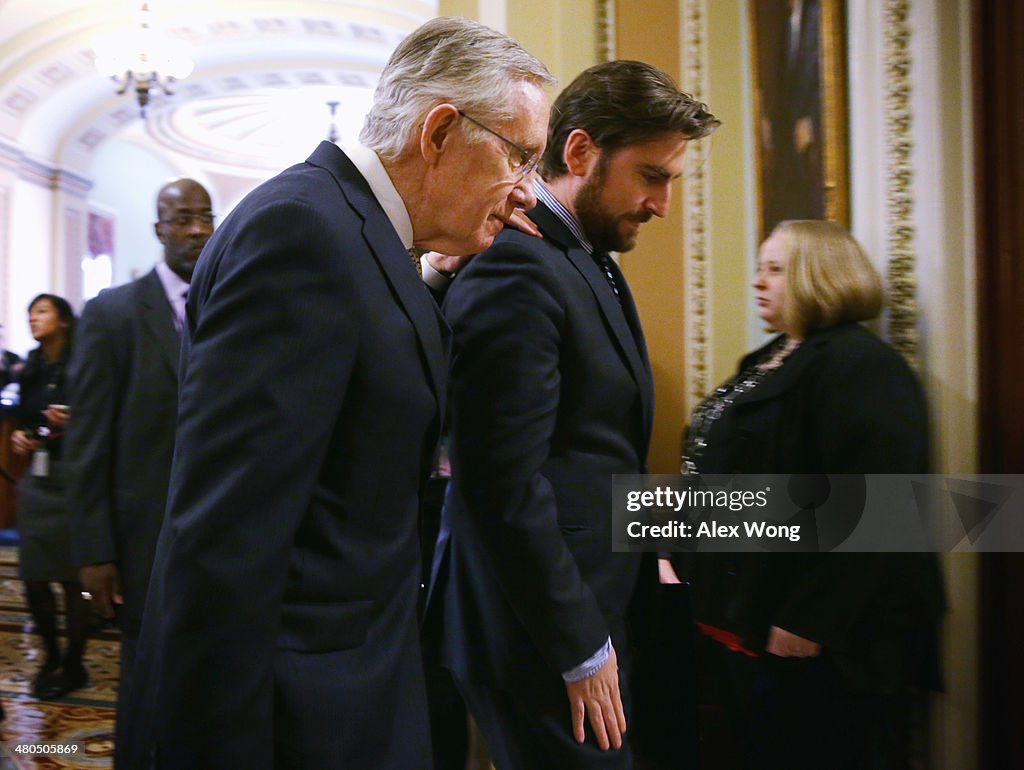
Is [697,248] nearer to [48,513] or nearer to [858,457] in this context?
[858,457]

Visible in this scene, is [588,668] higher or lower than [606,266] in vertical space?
lower

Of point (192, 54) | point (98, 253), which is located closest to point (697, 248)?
point (192, 54)

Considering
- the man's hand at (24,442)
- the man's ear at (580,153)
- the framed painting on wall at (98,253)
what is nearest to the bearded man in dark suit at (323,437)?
the man's ear at (580,153)

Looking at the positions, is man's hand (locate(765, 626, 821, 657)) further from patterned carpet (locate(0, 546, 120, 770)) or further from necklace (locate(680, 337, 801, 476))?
patterned carpet (locate(0, 546, 120, 770))

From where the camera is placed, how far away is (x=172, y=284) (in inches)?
103

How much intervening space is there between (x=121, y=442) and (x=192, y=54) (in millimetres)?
8654

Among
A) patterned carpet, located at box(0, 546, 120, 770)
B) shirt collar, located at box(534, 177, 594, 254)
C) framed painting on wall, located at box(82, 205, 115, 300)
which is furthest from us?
framed painting on wall, located at box(82, 205, 115, 300)

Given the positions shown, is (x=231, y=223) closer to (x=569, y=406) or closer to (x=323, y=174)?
(x=323, y=174)

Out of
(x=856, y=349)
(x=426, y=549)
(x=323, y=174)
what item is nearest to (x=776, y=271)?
(x=856, y=349)

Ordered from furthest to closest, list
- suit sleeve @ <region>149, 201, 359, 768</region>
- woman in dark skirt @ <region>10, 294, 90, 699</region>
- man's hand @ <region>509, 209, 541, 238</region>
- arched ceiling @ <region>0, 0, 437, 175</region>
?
arched ceiling @ <region>0, 0, 437, 175</region> → woman in dark skirt @ <region>10, 294, 90, 699</region> → man's hand @ <region>509, 209, 541, 238</region> → suit sleeve @ <region>149, 201, 359, 768</region>

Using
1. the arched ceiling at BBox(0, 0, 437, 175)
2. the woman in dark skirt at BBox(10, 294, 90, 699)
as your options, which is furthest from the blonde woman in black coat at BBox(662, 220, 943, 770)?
the arched ceiling at BBox(0, 0, 437, 175)

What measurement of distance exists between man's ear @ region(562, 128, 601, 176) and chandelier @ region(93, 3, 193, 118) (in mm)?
8005

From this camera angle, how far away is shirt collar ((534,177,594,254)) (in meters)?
1.64

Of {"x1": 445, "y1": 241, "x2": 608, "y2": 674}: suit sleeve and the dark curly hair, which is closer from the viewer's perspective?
{"x1": 445, "y1": 241, "x2": 608, "y2": 674}: suit sleeve
